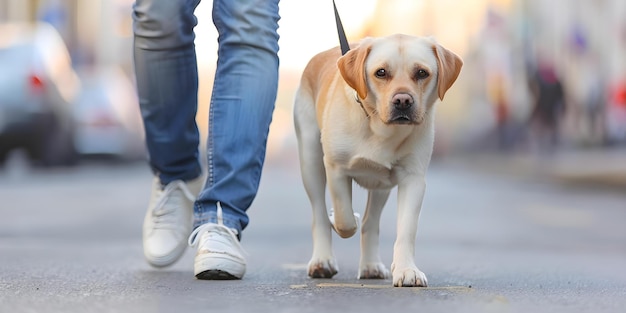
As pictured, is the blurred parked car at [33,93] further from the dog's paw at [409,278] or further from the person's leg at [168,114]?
the dog's paw at [409,278]

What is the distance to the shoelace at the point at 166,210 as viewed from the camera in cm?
445

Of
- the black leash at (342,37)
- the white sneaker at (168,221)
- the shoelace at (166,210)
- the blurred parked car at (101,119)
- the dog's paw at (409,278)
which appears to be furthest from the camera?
the blurred parked car at (101,119)

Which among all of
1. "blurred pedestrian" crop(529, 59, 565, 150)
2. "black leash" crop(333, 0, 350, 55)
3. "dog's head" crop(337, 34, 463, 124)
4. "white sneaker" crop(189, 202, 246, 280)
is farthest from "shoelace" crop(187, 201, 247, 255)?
"blurred pedestrian" crop(529, 59, 565, 150)

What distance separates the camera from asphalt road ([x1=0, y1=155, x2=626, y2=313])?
315 centimetres

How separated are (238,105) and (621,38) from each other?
1287 inches

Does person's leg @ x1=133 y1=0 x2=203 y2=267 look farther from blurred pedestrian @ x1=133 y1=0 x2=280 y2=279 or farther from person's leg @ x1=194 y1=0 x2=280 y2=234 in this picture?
person's leg @ x1=194 y1=0 x2=280 y2=234

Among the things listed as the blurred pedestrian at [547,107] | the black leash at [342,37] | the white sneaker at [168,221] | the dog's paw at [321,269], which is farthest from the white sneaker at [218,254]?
the blurred pedestrian at [547,107]

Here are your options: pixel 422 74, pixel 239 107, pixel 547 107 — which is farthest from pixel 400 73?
pixel 547 107

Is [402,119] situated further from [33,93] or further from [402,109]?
[33,93]

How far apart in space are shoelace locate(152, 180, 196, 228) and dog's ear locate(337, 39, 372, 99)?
→ 0.97 m

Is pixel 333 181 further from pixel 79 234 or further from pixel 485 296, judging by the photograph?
pixel 79 234

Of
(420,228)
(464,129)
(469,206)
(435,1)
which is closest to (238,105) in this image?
(420,228)

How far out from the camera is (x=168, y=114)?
4.43 meters

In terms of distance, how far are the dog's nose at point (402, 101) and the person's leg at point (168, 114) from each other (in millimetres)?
935
